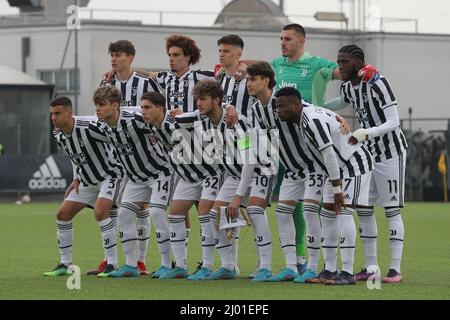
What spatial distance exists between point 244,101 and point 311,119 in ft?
5.71

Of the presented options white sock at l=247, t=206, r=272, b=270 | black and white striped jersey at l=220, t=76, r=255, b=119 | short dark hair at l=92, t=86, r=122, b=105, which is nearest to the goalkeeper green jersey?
black and white striped jersey at l=220, t=76, r=255, b=119

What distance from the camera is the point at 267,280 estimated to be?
12.8 m

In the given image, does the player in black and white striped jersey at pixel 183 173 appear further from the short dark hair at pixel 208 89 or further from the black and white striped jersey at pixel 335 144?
the black and white striped jersey at pixel 335 144

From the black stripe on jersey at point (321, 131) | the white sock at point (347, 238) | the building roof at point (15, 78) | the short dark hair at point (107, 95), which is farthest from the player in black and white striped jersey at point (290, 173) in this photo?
the building roof at point (15, 78)

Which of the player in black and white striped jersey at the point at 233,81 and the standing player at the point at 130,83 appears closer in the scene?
the player in black and white striped jersey at the point at 233,81

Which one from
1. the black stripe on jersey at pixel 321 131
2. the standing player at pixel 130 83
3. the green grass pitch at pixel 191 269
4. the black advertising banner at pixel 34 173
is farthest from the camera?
the black advertising banner at pixel 34 173

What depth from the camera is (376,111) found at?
1297 cm

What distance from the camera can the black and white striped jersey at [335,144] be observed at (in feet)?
39.7

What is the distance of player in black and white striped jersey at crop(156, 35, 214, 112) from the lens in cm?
1400

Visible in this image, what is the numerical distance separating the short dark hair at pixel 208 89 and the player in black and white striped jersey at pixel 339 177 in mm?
868

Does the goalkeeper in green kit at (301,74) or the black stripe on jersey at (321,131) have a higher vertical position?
the goalkeeper in green kit at (301,74)

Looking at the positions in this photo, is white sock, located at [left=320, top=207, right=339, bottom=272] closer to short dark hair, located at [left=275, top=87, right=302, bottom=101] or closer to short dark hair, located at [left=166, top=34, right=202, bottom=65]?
short dark hair, located at [left=275, top=87, right=302, bottom=101]
